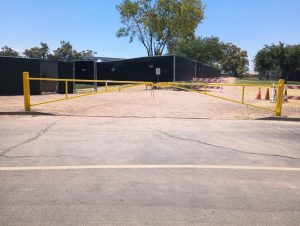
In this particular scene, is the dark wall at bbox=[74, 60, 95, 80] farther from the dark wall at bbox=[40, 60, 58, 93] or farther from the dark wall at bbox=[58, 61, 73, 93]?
the dark wall at bbox=[40, 60, 58, 93]

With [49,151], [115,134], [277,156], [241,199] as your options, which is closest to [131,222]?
[241,199]

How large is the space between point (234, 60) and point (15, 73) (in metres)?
108

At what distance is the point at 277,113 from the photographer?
12633 mm

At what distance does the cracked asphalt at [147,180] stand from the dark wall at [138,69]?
1811 centimetres

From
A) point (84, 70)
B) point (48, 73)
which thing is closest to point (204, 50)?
point (84, 70)

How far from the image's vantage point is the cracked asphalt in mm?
3867

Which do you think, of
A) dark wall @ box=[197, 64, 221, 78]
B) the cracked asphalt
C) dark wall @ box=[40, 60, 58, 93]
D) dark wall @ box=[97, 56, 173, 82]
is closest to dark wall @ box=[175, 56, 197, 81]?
dark wall @ box=[97, 56, 173, 82]

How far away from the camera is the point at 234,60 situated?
121 metres

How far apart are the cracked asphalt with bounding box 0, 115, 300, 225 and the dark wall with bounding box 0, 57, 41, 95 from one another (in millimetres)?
13290

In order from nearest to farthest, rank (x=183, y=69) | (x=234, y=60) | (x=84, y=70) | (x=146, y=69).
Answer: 1. (x=84, y=70)
2. (x=146, y=69)
3. (x=183, y=69)
4. (x=234, y=60)

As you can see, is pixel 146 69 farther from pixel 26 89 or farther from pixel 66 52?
pixel 66 52

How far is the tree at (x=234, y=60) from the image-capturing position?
120812 mm

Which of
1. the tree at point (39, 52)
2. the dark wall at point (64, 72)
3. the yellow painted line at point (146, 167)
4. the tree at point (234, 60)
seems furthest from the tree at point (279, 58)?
the tree at point (39, 52)

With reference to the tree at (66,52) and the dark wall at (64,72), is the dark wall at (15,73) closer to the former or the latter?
the dark wall at (64,72)
